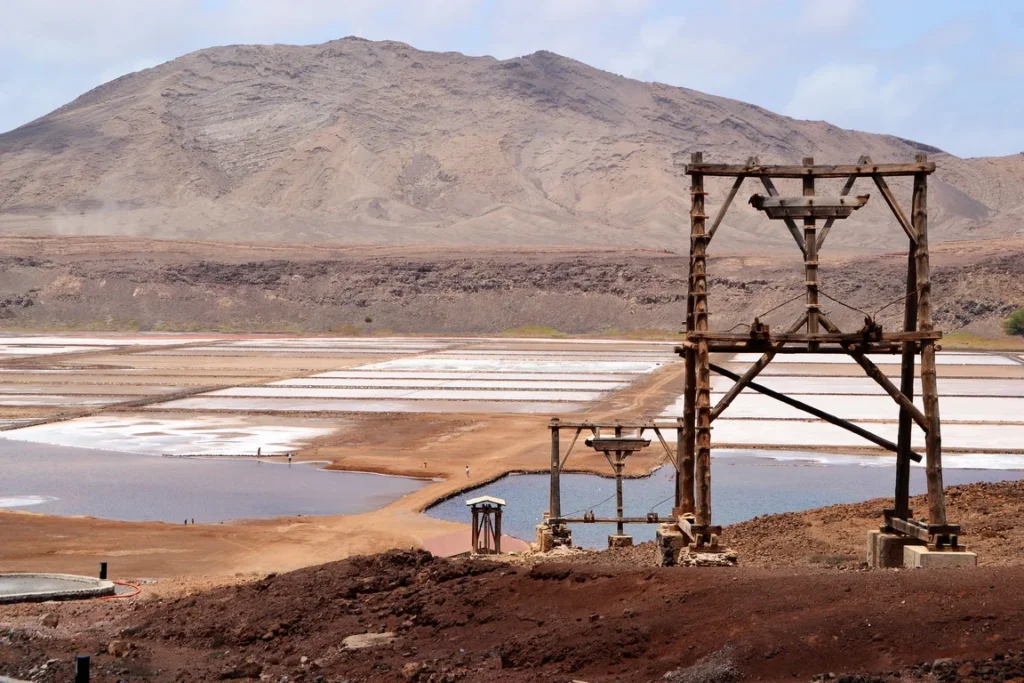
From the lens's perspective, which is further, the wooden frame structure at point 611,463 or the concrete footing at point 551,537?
the wooden frame structure at point 611,463

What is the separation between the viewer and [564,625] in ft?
37.0

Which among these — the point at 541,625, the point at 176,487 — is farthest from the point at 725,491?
the point at 541,625

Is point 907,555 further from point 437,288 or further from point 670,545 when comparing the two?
point 437,288

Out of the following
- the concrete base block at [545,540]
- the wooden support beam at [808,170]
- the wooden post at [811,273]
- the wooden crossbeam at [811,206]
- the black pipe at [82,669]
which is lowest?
the concrete base block at [545,540]

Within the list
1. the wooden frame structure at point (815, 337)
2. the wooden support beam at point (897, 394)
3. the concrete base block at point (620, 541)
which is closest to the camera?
the wooden frame structure at point (815, 337)

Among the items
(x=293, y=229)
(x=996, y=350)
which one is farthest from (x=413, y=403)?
(x=293, y=229)

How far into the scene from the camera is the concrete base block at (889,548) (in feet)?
47.1

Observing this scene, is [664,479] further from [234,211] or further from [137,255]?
[234,211]

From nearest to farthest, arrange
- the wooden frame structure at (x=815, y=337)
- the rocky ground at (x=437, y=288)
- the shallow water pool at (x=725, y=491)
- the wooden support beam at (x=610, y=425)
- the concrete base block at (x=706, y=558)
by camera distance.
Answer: the concrete base block at (x=706, y=558), the wooden frame structure at (x=815, y=337), the wooden support beam at (x=610, y=425), the shallow water pool at (x=725, y=491), the rocky ground at (x=437, y=288)

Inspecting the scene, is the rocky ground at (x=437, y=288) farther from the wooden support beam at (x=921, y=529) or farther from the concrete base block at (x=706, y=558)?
the concrete base block at (x=706, y=558)

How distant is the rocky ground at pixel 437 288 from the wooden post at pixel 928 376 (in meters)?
89.6

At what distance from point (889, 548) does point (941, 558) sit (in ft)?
3.86

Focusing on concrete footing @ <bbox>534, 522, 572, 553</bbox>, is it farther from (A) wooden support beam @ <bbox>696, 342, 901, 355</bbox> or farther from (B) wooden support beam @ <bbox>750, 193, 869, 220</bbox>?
(B) wooden support beam @ <bbox>750, 193, 869, 220</bbox>

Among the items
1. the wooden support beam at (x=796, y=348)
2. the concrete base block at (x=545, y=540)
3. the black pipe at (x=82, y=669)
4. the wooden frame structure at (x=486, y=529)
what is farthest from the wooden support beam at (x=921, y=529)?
the wooden frame structure at (x=486, y=529)
